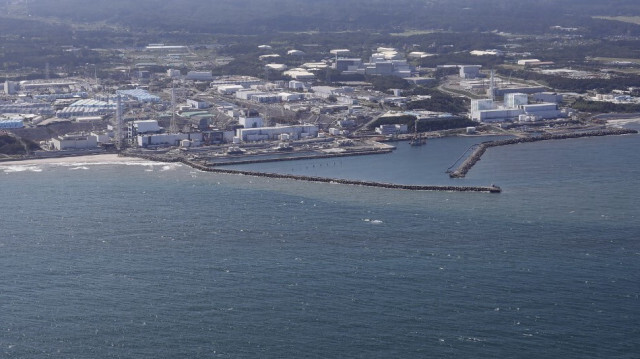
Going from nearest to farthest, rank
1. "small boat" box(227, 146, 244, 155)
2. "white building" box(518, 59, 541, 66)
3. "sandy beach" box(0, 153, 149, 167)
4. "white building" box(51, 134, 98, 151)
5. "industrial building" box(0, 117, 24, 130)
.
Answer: "sandy beach" box(0, 153, 149, 167) → "small boat" box(227, 146, 244, 155) → "white building" box(51, 134, 98, 151) → "industrial building" box(0, 117, 24, 130) → "white building" box(518, 59, 541, 66)

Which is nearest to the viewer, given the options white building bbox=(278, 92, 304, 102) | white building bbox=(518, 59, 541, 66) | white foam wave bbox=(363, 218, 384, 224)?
white foam wave bbox=(363, 218, 384, 224)

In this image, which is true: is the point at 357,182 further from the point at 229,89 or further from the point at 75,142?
the point at 229,89

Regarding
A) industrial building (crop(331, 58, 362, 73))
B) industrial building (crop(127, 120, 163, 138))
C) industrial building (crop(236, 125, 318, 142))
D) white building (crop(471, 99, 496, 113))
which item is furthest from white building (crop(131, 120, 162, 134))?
industrial building (crop(331, 58, 362, 73))

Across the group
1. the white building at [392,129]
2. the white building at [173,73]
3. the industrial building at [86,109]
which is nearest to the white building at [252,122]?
the white building at [392,129]

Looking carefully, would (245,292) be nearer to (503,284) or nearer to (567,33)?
(503,284)

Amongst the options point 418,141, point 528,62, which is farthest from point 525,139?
point 528,62

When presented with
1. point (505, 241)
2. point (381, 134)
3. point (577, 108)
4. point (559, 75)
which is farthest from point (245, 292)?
point (559, 75)

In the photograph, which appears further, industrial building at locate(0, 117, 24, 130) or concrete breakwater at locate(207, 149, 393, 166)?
industrial building at locate(0, 117, 24, 130)

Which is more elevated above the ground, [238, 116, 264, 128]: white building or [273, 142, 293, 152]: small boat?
[238, 116, 264, 128]: white building

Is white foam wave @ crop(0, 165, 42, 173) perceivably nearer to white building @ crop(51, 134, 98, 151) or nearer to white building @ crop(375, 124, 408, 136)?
white building @ crop(51, 134, 98, 151)
